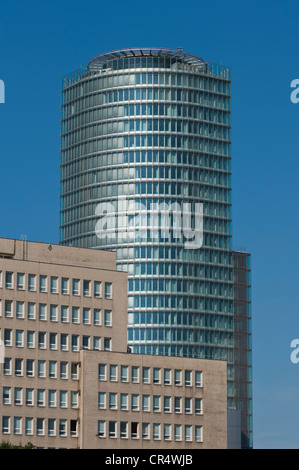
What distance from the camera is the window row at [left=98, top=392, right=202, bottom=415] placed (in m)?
147

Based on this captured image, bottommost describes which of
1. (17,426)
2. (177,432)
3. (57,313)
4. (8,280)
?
(177,432)

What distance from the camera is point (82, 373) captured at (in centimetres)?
14612

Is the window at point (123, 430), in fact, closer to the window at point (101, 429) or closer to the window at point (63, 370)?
the window at point (101, 429)

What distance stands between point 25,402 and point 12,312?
10.8 metres

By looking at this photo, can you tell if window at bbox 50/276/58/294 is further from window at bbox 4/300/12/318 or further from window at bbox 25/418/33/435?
window at bbox 25/418/33/435

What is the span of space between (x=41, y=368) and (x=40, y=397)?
11.4 ft

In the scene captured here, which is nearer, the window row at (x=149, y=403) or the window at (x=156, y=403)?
the window row at (x=149, y=403)

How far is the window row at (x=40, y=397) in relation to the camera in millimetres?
142125

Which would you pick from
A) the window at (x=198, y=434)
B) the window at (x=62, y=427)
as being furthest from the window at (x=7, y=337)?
the window at (x=198, y=434)

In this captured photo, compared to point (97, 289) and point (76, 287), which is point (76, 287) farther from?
point (97, 289)

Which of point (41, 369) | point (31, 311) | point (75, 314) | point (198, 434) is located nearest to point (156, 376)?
point (198, 434)

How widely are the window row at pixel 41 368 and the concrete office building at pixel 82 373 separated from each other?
0.39 ft

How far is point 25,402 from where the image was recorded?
143375 millimetres
